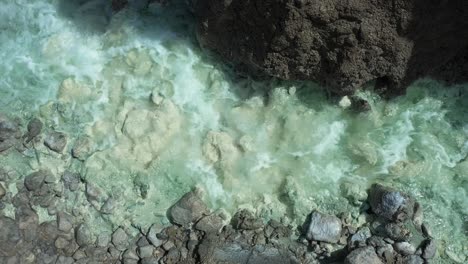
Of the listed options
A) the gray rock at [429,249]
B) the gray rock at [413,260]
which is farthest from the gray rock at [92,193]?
the gray rock at [429,249]

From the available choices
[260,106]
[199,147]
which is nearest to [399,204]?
[260,106]

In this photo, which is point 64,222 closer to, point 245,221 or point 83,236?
point 83,236

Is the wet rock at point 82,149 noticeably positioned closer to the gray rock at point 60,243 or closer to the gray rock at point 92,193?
the gray rock at point 92,193

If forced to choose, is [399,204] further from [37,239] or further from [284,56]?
[37,239]

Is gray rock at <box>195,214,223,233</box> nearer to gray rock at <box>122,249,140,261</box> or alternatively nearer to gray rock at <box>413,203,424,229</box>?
gray rock at <box>122,249,140,261</box>

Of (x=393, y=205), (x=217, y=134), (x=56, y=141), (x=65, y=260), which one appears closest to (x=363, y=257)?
(x=393, y=205)
